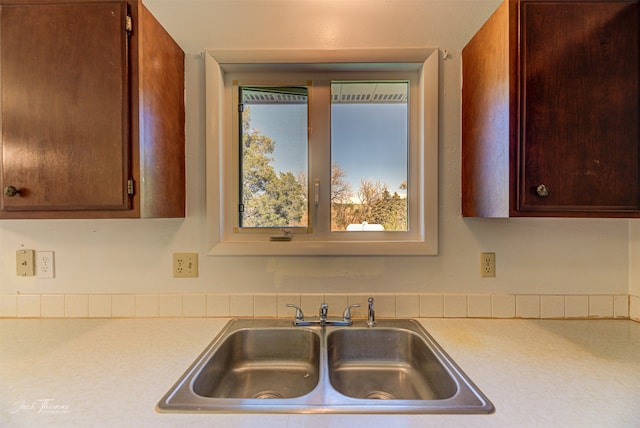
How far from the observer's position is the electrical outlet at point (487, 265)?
49.9 inches

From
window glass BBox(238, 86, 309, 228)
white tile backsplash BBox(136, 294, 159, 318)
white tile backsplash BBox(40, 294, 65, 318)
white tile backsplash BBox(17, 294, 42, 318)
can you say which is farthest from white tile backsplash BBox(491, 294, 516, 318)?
white tile backsplash BBox(17, 294, 42, 318)

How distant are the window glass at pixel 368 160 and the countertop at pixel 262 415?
529 mm

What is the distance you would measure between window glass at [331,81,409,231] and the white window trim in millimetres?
123

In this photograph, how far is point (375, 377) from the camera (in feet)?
3.68

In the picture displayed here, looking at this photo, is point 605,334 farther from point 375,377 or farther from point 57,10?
point 57,10

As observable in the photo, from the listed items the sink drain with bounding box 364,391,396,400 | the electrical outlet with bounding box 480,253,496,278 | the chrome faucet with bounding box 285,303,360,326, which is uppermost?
the electrical outlet with bounding box 480,253,496,278

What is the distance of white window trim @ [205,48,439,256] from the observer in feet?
4.11

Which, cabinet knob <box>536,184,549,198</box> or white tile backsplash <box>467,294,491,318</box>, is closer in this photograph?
cabinet knob <box>536,184,549,198</box>

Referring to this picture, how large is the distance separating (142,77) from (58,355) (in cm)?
96

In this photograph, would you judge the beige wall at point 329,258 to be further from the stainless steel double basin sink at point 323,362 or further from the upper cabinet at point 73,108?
the upper cabinet at point 73,108

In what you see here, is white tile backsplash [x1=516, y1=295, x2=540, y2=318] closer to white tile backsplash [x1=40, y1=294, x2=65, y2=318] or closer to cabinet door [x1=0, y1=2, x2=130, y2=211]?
cabinet door [x1=0, y1=2, x2=130, y2=211]

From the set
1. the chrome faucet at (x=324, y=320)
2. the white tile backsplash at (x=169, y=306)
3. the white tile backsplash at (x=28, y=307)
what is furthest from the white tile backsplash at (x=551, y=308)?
the white tile backsplash at (x=28, y=307)

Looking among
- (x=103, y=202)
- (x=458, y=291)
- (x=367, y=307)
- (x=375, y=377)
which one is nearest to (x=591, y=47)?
(x=458, y=291)

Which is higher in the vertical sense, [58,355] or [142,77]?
[142,77]
